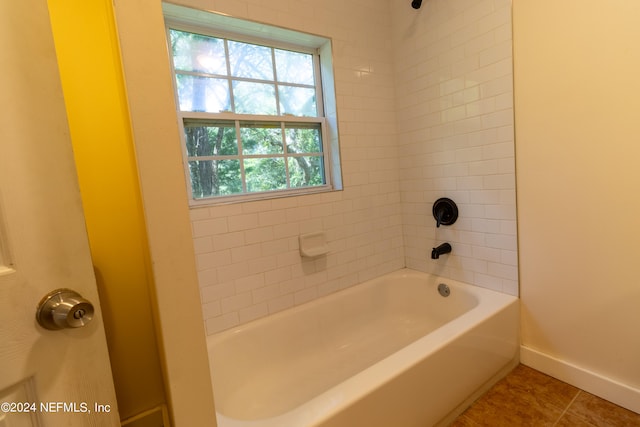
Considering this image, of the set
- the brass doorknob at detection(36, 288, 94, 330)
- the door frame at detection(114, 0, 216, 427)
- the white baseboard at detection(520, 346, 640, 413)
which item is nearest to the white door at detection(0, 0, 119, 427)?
the brass doorknob at detection(36, 288, 94, 330)

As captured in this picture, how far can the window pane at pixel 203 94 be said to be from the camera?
168cm

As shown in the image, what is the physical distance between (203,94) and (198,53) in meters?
0.24

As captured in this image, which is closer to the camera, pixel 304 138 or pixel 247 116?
pixel 247 116

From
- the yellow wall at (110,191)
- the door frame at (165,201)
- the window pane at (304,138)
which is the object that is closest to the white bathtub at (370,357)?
the yellow wall at (110,191)

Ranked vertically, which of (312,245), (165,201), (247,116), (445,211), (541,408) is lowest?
(541,408)

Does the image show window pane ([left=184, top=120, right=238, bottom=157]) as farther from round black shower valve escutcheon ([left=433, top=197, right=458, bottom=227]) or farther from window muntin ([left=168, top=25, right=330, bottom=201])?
round black shower valve escutcheon ([left=433, top=197, right=458, bottom=227])

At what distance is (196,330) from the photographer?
718mm

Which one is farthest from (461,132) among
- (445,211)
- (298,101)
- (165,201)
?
(165,201)

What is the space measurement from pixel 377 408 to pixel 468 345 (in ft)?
2.09

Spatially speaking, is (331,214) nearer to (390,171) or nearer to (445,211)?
(390,171)

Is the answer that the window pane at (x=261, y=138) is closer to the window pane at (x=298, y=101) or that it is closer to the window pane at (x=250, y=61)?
the window pane at (x=298, y=101)

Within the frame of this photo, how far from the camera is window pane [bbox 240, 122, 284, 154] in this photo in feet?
6.13

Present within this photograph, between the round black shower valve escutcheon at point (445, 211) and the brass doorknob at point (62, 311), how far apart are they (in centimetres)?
197

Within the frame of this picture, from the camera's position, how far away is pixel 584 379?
5.20 ft
